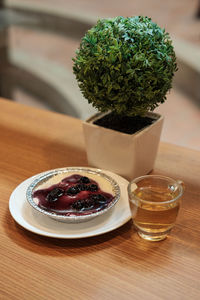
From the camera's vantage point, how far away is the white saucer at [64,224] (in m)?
0.68

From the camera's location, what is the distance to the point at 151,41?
0.75 meters

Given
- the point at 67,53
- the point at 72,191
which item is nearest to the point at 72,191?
the point at 72,191

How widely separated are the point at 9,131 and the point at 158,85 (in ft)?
1.47

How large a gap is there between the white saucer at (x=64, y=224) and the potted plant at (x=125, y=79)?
4.2 inches

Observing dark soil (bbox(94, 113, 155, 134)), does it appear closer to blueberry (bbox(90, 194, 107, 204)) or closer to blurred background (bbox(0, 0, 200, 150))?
blueberry (bbox(90, 194, 107, 204))

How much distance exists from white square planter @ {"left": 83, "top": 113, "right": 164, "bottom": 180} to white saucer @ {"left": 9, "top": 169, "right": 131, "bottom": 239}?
0.09 metres

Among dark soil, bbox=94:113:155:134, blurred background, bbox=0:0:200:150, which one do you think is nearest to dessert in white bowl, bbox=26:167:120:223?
dark soil, bbox=94:113:155:134

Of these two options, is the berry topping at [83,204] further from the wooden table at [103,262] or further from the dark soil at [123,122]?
the dark soil at [123,122]

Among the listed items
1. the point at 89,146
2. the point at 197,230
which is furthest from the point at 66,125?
the point at 197,230

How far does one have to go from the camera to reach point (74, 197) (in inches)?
27.9

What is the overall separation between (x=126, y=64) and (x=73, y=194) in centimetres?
25

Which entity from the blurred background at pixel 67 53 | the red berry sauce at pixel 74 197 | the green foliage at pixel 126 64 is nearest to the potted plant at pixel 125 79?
the green foliage at pixel 126 64

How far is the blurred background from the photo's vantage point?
98.3 inches

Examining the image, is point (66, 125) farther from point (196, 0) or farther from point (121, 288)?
point (196, 0)
